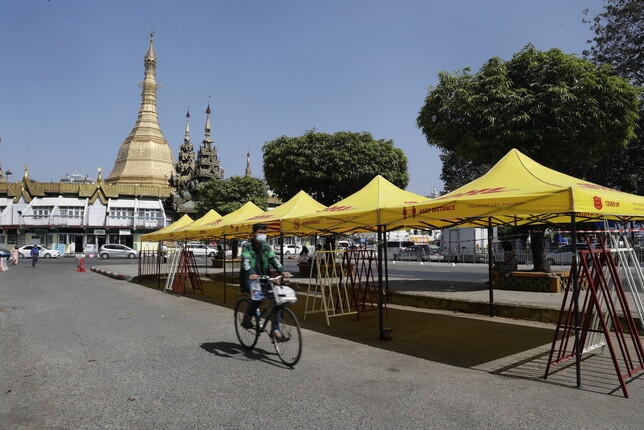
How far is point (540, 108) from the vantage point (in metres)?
13.7

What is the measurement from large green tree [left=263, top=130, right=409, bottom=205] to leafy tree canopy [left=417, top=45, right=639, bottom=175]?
897 cm

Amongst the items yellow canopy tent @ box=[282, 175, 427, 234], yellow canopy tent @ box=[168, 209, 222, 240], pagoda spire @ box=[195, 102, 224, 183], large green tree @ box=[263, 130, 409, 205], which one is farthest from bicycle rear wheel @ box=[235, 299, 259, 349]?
pagoda spire @ box=[195, 102, 224, 183]

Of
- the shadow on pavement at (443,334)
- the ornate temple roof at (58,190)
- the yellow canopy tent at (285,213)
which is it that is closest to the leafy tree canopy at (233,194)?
the ornate temple roof at (58,190)

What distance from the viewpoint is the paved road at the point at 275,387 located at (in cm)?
424

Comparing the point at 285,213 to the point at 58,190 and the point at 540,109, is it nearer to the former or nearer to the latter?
the point at 540,109

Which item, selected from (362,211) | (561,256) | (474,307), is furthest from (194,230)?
(561,256)

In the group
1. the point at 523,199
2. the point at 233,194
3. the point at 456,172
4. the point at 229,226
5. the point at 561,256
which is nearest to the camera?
the point at 523,199

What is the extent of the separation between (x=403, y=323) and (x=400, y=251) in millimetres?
35867

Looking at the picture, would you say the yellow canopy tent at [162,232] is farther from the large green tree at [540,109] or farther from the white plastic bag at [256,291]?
the white plastic bag at [256,291]

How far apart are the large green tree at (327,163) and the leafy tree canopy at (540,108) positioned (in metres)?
8.97

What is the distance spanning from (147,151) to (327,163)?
75803 mm

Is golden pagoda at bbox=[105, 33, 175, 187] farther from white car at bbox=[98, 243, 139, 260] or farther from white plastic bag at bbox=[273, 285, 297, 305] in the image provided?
white plastic bag at bbox=[273, 285, 297, 305]

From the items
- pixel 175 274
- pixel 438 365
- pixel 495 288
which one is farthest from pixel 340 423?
pixel 175 274

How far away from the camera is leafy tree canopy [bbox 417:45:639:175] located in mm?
13625
